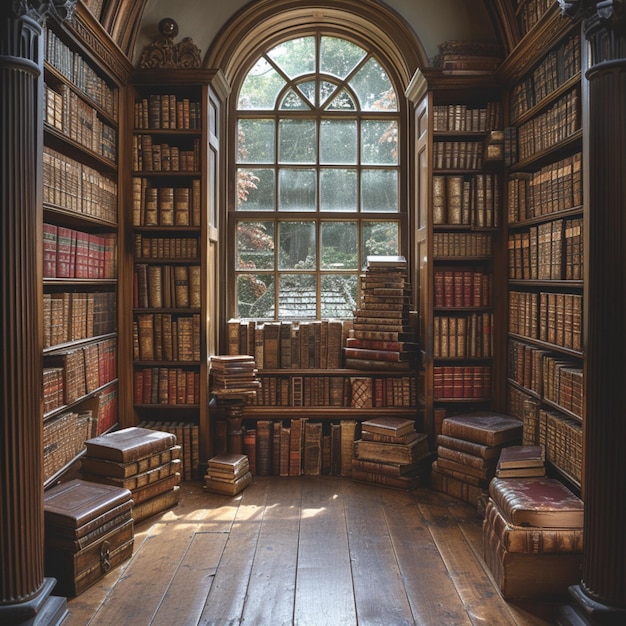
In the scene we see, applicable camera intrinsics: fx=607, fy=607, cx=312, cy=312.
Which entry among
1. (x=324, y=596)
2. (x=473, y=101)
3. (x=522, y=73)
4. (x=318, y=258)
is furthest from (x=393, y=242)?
(x=324, y=596)

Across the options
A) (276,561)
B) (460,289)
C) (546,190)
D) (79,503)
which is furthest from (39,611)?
(546,190)

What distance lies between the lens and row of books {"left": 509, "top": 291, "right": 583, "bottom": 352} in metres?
3.15

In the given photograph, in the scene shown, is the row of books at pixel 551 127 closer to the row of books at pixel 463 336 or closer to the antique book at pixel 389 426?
the row of books at pixel 463 336

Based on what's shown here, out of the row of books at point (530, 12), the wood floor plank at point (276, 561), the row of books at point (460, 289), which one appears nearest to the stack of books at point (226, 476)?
the wood floor plank at point (276, 561)

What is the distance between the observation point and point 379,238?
4.82 meters

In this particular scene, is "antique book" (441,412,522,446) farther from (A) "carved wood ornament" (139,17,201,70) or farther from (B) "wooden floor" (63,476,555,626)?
(A) "carved wood ornament" (139,17,201,70)

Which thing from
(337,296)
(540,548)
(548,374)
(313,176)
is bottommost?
(540,548)

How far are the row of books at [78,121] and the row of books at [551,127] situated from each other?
2691 millimetres

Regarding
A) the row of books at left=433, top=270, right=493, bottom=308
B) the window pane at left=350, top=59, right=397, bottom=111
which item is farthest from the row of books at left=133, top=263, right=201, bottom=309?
the window pane at left=350, top=59, right=397, bottom=111

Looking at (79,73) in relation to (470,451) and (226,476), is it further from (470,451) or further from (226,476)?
(470,451)

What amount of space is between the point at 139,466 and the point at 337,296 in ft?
6.73

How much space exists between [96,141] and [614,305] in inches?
120

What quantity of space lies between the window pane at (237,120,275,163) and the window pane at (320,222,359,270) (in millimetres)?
726

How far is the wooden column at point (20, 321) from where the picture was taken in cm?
229
